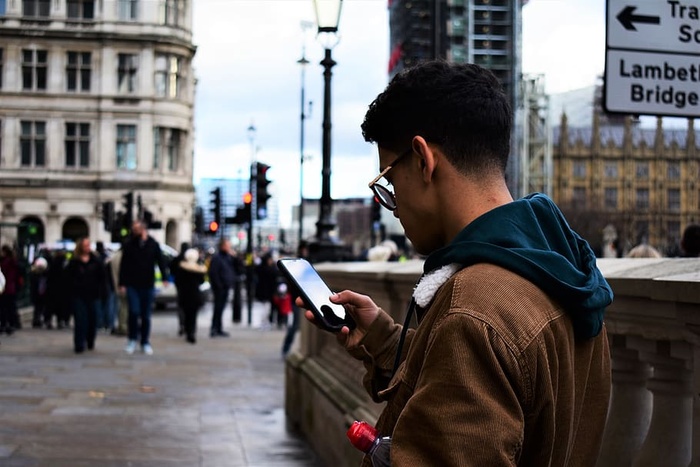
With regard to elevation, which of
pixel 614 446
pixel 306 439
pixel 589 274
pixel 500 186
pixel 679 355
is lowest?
pixel 306 439

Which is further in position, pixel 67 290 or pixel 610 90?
pixel 67 290

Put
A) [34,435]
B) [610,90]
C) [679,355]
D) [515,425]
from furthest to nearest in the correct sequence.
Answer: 1. [34,435]
2. [610,90]
3. [679,355]
4. [515,425]

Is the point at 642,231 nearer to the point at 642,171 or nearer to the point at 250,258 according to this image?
the point at 642,171

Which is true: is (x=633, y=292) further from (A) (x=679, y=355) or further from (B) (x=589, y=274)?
(B) (x=589, y=274)

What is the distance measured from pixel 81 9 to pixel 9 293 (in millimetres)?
42327

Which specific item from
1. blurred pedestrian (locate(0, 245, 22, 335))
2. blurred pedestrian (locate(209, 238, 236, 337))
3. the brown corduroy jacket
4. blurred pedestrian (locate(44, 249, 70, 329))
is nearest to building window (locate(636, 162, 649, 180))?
blurred pedestrian (locate(209, 238, 236, 337))

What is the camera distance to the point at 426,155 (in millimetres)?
1942

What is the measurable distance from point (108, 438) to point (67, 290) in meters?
14.1

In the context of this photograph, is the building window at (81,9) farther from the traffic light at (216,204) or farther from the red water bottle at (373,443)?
the red water bottle at (373,443)

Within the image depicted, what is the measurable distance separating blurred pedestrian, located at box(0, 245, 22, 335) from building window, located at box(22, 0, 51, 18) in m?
39.9

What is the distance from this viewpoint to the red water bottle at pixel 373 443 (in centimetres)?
189

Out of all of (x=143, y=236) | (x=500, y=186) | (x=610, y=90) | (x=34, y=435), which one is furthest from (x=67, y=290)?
(x=500, y=186)

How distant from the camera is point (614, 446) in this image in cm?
348

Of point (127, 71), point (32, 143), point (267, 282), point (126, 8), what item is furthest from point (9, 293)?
point (126, 8)
